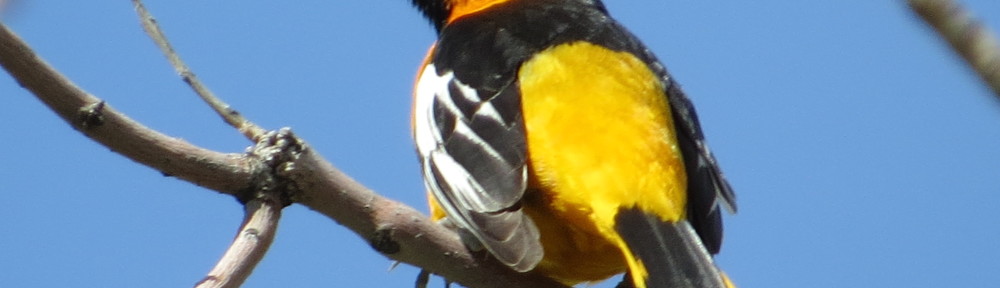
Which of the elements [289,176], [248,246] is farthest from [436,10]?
[248,246]

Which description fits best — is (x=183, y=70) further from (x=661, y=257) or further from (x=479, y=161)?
(x=661, y=257)

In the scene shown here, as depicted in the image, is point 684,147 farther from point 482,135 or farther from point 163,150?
point 163,150

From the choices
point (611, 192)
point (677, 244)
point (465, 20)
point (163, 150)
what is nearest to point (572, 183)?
point (611, 192)

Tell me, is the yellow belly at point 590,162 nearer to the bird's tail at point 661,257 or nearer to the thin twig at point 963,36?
the bird's tail at point 661,257

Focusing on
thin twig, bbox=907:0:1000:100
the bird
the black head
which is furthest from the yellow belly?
thin twig, bbox=907:0:1000:100

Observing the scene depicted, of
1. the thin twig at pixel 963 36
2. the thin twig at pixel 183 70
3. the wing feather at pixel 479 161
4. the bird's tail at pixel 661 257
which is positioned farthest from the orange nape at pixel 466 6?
the thin twig at pixel 963 36

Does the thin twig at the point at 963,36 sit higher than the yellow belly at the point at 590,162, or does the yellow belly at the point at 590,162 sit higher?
the yellow belly at the point at 590,162
